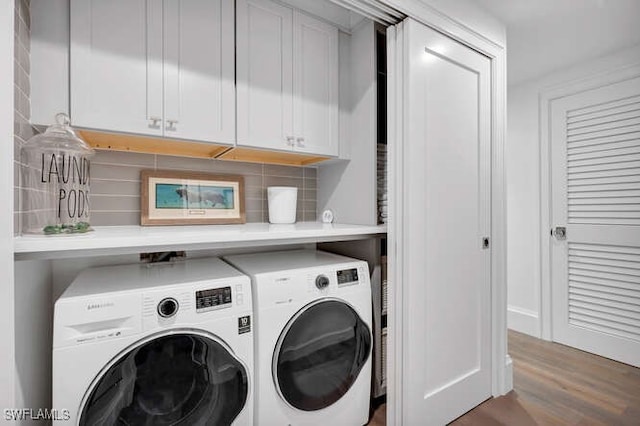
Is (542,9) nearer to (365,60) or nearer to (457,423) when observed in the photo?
(365,60)

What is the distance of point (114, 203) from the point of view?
1.54 metres

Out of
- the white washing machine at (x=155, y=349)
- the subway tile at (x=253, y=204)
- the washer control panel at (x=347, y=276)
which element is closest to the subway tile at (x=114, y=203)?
the white washing machine at (x=155, y=349)

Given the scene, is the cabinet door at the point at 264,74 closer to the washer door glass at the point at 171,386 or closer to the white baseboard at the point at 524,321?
the washer door glass at the point at 171,386

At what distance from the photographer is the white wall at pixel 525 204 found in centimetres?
274

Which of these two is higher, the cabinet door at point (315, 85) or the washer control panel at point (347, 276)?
the cabinet door at point (315, 85)

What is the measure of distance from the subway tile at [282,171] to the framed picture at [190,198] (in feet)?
0.69

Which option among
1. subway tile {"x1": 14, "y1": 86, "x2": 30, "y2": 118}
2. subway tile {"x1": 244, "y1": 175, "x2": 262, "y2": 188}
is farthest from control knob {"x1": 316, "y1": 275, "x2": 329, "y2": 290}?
subway tile {"x1": 14, "y1": 86, "x2": 30, "y2": 118}

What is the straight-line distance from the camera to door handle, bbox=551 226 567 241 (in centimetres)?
257

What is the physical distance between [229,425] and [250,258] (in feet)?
2.58

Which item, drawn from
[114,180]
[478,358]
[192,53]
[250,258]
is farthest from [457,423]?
[192,53]

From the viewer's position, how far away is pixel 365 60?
177 centimetres

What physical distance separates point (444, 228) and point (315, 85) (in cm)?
110

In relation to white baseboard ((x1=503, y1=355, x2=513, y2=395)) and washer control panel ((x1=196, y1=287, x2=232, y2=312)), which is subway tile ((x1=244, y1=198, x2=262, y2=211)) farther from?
white baseboard ((x1=503, y1=355, x2=513, y2=395))

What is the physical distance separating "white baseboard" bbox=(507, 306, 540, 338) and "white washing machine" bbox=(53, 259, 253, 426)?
272 centimetres
